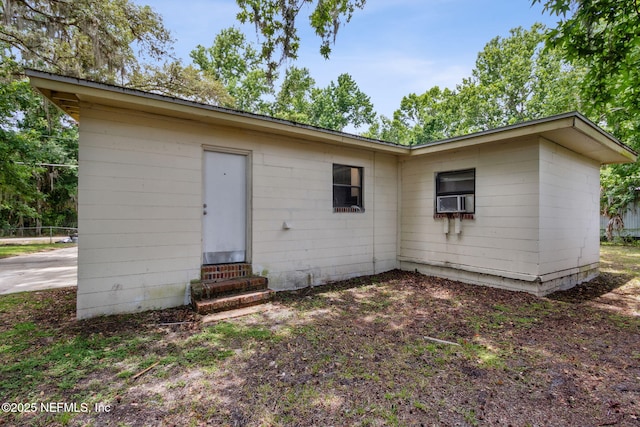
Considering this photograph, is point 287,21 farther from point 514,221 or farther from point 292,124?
point 514,221

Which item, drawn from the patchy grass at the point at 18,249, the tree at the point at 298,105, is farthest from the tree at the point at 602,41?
the patchy grass at the point at 18,249

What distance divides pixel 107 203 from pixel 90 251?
2.10ft

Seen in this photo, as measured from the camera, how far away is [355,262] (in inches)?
248

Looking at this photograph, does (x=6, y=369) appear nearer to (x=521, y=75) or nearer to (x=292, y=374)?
(x=292, y=374)

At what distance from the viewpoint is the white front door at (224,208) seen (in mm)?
4613

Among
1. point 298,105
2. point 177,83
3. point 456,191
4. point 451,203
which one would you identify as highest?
point 298,105

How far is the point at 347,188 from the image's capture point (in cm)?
631

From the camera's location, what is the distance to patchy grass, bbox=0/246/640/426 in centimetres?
202

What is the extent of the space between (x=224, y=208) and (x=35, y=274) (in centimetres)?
587

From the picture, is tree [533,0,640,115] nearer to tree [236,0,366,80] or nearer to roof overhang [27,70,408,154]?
tree [236,0,366,80]

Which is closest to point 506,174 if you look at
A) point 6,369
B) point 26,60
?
point 6,369

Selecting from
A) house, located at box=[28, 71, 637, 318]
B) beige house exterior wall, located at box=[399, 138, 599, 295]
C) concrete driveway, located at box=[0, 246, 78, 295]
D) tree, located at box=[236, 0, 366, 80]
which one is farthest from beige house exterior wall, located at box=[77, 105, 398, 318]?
concrete driveway, located at box=[0, 246, 78, 295]

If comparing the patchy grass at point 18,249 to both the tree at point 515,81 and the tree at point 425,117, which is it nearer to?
the tree at point 425,117

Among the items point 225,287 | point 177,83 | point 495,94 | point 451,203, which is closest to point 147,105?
point 225,287
